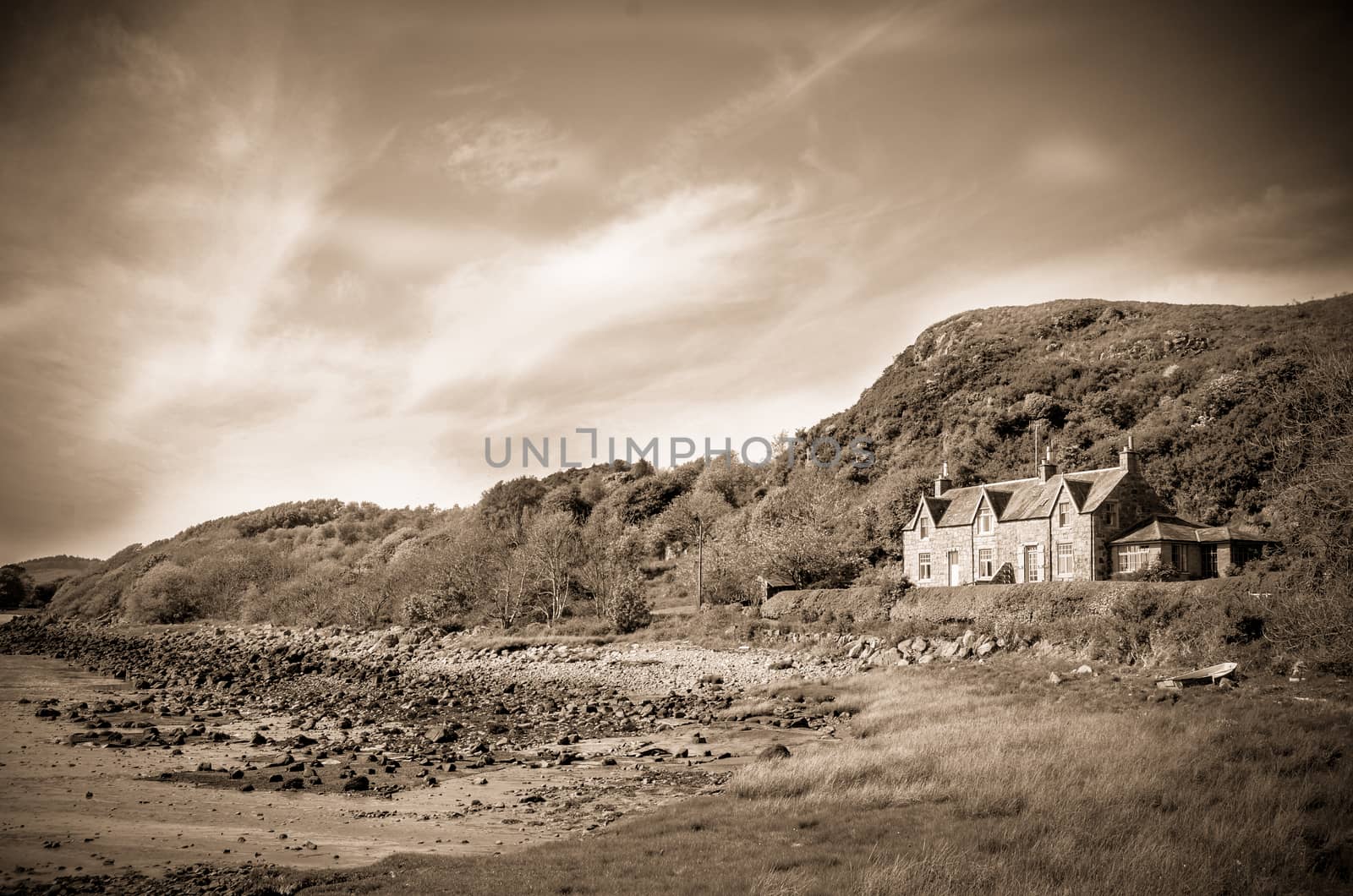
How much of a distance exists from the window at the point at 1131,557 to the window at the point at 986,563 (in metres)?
7.05

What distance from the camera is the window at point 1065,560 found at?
42.8 m

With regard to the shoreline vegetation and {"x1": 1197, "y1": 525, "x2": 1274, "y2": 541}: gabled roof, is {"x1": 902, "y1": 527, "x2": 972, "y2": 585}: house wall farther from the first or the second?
the shoreline vegetation

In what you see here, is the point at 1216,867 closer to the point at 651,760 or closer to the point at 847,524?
the point at 651,760

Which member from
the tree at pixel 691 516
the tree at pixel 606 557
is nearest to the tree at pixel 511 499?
the tree at pixel 606 557

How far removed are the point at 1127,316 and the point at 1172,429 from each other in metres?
42.4

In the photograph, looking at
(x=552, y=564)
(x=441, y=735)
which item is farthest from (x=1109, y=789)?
(x=552, y=564)

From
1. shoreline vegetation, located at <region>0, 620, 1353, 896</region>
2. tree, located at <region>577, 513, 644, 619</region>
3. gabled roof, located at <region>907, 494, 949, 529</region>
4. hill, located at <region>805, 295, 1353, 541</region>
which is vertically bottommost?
shoreline vegetation, located at <region>0, 620, 1353, 896</region>

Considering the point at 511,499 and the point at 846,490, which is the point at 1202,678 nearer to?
the point at 846,490

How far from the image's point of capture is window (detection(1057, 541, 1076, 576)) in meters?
42.8

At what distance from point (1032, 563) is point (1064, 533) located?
2.70 meters

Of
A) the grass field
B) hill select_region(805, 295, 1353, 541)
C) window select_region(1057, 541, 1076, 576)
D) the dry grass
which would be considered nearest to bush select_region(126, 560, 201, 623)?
hill select_region(805, 295, 1353, 541)

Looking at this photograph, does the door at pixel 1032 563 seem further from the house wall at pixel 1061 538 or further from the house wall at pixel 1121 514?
the house wall at pixel 1121 514

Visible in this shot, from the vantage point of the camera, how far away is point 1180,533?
40.3 meters

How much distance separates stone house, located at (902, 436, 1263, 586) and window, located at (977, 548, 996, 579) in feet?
0.16
